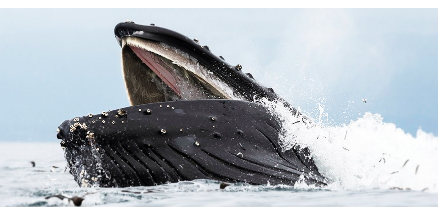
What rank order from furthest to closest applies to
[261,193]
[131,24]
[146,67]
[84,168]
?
1. [146,67]
2. [131,24]
3. [84,168]
4. [261,193]

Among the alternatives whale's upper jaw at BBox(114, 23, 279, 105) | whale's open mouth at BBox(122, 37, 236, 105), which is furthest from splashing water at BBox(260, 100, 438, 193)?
whale's open mouth at BBox(122, 37, 236, 105)

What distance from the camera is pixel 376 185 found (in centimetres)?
712

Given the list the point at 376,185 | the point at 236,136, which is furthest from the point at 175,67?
the point at 376,185

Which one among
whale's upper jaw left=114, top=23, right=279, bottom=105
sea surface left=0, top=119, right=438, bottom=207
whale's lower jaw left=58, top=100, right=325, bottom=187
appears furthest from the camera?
whale's upper jaw left=114, top=23, right=279, bottom=105

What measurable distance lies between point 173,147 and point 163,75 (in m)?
1.23

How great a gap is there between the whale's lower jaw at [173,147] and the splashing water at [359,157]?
367 millimetres

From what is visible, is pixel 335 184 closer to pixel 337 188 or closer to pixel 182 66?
pixel 337 188

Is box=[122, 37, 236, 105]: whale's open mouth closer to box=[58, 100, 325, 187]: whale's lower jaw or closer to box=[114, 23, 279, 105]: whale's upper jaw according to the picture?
box=[114, 23, 279, 105]: whale's upper jaw

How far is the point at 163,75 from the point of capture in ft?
25.0

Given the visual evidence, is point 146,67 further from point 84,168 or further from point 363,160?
point 363,160

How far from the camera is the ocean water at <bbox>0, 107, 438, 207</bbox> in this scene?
590 centimetres

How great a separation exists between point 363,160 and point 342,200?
170cm

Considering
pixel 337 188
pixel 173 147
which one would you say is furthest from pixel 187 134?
pixel 337 188

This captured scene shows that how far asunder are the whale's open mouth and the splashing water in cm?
63
